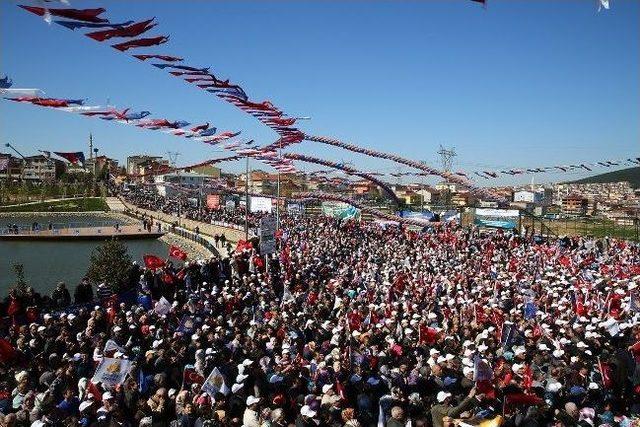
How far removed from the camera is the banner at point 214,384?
7.24 m

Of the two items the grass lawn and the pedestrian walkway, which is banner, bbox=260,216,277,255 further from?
the grass lawn

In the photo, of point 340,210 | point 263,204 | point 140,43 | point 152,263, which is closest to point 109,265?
point 152,263

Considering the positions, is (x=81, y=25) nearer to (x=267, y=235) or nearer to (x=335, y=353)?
(x=335, y=353)

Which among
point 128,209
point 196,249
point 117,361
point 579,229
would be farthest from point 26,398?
point 128,209

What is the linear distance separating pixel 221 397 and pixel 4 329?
6.60 m

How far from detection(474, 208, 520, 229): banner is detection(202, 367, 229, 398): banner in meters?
28.8

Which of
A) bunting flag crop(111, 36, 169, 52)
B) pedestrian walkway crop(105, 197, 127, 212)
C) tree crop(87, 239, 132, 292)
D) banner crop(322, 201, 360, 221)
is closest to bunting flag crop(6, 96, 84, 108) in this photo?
bunting flag crop(111, 36, 169, 52)

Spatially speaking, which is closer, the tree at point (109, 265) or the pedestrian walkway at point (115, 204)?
the tree at point (109, 265)

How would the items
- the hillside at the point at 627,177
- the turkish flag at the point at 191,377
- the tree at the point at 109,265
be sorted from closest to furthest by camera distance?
the turkish flag at the point at 191,377
the tree at the point at 109,265
the hillside at the point at 627,177

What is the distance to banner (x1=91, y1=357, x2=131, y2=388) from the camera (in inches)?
297

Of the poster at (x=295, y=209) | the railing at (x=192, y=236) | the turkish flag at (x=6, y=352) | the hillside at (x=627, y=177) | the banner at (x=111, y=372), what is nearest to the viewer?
the banner at (x=111, y=372)

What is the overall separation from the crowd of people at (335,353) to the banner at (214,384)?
15 mm

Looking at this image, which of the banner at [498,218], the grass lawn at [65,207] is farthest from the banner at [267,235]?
the grass lawn at [65,207]

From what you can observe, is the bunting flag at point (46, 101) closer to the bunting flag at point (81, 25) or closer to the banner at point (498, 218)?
the bunting flag at point (81, 25)
